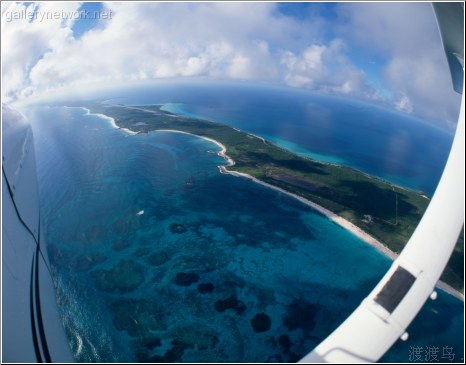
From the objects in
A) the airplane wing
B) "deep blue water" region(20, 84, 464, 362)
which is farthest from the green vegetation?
the airplane wing

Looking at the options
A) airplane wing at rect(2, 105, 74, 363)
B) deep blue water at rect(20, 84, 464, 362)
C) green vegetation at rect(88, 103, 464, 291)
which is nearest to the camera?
airplane wing at rect(2, 105, 74, 363)

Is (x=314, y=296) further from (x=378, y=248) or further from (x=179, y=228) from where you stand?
(x=179, y=228)

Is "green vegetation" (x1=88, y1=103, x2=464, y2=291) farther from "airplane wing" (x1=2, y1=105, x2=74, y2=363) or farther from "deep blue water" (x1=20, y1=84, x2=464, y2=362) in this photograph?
"airplane wing" (x1=2, y1=105, x2=74, y2=363)

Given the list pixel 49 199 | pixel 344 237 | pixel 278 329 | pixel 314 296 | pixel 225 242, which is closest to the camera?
pixel 278 329

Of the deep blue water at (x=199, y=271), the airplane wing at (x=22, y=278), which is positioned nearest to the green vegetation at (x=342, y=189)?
the deep blue water at (x=199, y=271)

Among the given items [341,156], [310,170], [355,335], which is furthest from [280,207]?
[341,156]

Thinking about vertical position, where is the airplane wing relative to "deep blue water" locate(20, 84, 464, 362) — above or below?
above
